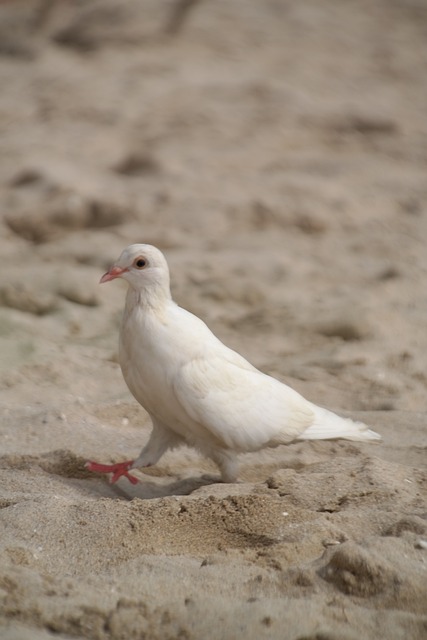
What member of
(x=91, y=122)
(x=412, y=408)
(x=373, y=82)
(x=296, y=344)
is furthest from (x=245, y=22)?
(x=412, y=408)

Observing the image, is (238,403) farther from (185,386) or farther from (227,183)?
(227,183)

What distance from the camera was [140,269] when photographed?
14.0 ft

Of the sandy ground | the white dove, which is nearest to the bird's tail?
the white dove

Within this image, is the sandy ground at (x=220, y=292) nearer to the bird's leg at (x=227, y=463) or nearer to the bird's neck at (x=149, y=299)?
the bird's leg at (x=227, y=463)

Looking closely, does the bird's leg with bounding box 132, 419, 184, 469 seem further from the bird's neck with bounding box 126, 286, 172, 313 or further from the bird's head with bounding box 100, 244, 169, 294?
the bird's head with bounding box 100, 244, 169, 294

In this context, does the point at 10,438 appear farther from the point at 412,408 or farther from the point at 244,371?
the point at 412,408

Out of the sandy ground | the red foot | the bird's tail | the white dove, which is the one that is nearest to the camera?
the sandy ground

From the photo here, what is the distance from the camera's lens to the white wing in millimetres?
4086

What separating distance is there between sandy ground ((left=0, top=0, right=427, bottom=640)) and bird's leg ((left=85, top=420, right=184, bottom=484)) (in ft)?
0.28

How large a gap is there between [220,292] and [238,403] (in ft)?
9.19

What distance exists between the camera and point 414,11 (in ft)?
32.7

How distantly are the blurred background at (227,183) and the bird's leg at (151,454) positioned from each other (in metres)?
0.79

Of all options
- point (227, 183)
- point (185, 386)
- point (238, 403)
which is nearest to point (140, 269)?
point (185, 386)

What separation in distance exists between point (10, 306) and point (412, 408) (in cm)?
287
